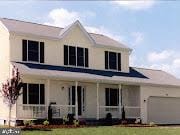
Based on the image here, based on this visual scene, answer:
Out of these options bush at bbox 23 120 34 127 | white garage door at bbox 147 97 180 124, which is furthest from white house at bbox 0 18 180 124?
bush at bbox 23 120 34 127

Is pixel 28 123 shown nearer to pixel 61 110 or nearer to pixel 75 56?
pixel 61 110

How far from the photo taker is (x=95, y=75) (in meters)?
34.4

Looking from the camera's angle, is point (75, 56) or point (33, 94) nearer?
point (33, 94)

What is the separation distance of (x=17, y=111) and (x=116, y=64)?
11457 mm

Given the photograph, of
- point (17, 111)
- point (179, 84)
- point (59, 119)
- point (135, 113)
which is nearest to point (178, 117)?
point (179, 84)

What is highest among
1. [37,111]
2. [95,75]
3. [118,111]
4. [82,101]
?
[95,75]

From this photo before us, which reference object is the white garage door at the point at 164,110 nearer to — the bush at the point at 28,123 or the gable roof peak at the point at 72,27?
the gable roof peak at the point at 72,27

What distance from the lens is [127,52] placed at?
39344mm

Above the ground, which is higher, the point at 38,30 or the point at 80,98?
the point at 38,30

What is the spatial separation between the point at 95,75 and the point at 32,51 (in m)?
5.27

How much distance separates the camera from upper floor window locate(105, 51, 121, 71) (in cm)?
3772

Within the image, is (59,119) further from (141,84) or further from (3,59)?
(141,84)

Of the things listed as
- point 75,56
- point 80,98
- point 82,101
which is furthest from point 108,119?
point 75,56

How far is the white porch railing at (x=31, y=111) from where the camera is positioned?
30.3m
